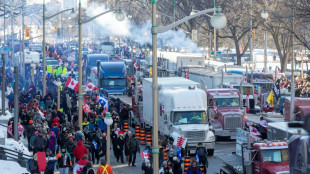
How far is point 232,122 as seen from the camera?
106 feet

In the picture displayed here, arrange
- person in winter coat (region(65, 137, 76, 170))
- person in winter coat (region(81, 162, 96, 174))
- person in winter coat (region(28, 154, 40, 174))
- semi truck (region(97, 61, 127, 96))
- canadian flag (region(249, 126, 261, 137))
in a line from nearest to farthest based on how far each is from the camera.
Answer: person in winter coat (region(81, 162, 96, 174))
person in winter coat (region(28, 154, 40, 174))
person in winter coat (region(65, 137, 76, 170))
canadian flag (region(249, 126, 261, 137))
semi truck (region(97, 61, 127, 96))

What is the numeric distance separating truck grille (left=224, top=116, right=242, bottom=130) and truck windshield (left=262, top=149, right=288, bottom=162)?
13.1m

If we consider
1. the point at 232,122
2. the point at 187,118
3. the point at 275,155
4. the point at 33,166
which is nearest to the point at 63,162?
the point at 33,166

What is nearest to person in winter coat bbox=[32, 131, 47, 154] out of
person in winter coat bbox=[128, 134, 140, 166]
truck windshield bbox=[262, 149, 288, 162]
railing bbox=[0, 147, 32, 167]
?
railing bbox=[0, 147, 32, 167]

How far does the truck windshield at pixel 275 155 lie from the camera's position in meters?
18.9

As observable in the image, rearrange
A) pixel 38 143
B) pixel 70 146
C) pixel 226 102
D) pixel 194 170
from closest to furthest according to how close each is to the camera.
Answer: pixel 194 170 < pixel 70 146 < pixel 38 143 < pixel 226 102

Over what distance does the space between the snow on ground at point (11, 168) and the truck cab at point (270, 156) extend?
754cm

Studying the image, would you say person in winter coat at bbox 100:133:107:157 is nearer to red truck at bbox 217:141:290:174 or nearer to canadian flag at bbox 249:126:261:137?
canadian flag at bbox 249:126:261:137

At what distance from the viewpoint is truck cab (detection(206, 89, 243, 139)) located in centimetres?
3219

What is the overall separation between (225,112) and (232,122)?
0.64 metres

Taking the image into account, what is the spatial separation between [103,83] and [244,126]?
20.0 metres

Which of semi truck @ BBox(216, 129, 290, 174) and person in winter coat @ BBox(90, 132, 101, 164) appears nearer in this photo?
semi truck @ BBox(216, 129, 290, 174)

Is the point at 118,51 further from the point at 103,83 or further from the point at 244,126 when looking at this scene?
the point at 244,126

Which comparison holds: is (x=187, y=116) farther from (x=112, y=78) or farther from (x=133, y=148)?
(x=112, y=78)
